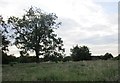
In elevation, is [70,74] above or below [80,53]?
below

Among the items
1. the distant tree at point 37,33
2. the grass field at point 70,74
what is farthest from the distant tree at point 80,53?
the grass field at point 70,74

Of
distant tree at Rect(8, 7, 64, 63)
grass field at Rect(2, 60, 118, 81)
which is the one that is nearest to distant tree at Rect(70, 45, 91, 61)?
distant tree at Rect(8, 7, 64, 63)

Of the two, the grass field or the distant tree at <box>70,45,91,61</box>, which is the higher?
the distant tree at <box>70,45,91,61</box>

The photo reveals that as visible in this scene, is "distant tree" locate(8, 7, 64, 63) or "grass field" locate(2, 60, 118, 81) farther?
"distant tree" locate(8, 7, 64, 63)

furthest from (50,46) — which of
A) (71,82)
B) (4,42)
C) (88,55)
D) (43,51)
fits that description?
(71,82)

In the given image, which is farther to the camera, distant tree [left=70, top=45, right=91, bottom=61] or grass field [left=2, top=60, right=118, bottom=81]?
distant tree [left=70, top=45, right=91, bottom=61]

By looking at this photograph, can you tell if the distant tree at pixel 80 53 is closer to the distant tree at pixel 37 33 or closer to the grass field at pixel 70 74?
the distant tree at pixel 37 33

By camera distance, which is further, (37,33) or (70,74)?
(37,33)

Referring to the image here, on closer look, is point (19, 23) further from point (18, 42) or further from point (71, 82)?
point (71, 82)

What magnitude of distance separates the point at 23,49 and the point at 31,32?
13.6 feet

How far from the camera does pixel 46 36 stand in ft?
209

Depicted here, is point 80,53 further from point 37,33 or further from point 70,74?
point 70,74

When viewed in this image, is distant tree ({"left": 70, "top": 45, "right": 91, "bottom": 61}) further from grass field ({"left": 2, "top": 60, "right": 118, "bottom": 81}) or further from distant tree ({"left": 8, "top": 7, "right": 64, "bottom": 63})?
A: grass field ({"left": 2, "top": 60, "right": 118, "bottom": 81})

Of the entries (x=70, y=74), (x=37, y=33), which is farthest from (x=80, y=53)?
(x=70, y=74)
